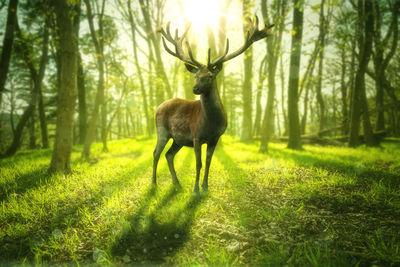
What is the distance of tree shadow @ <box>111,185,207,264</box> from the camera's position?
7.02 ft

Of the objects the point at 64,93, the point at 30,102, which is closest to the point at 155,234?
the point at 64,93

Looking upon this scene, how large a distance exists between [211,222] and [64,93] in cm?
497

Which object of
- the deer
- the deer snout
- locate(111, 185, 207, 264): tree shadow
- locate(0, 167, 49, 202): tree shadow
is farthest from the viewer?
locate(0, 167, 49, 202): tree shadow

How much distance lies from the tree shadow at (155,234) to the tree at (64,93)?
11.1ft

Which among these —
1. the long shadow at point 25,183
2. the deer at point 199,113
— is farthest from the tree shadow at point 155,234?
the long shadow at point 25,183

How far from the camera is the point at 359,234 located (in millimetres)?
2197

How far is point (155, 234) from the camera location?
8.01 ft

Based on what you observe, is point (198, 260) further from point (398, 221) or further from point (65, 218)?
point (398, 221)

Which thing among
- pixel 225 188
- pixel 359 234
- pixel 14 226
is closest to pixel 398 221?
pixel 359 234

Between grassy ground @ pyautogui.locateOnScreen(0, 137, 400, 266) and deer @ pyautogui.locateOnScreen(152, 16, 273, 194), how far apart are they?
849mm

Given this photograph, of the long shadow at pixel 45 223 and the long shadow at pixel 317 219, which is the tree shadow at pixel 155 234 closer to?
the long shadow at pixel 45 223

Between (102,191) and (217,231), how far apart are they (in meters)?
2.59

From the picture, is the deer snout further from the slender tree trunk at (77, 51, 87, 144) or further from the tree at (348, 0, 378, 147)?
the slender tree trunk at (77, 51, 87, 144)

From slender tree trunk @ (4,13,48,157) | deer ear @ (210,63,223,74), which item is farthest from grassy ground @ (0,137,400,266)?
slender tree trunk @ (4,13,48,157)
